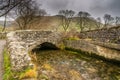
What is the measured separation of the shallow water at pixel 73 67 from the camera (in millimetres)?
8883

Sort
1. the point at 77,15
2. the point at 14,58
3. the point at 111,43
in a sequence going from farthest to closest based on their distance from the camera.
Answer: the point at 77,15
the point at 111,43
the point at 14,58

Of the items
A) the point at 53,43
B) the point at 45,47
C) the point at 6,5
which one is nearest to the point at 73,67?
the point at 53,43

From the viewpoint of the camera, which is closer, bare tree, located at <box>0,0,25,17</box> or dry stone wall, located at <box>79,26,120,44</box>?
dry stone wall, located at <box>79,26,120,44</box>

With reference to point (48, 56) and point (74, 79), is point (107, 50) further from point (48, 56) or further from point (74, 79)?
point (48, 56)

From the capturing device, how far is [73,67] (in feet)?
33.3

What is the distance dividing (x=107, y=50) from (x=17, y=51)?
5.04 meters

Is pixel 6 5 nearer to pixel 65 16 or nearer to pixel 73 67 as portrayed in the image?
pixel 73 67

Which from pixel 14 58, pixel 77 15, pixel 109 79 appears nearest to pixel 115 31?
pixel 109 79

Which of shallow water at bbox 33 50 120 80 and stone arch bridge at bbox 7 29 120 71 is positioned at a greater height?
stone arch bridge at bbox 7 29 120 71

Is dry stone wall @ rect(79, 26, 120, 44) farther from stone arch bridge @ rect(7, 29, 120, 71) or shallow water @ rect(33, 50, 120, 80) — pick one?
shallow water @ rect(33, 50, 120, 80)

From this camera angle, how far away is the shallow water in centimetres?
888

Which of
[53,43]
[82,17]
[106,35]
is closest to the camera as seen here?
[106,35]

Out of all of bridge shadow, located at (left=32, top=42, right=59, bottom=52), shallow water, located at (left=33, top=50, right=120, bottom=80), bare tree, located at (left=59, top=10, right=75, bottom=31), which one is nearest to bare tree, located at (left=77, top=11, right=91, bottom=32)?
bare tree, located at (left=59, top=10, right=75, bottom=31)

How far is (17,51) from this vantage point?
6980 mm
